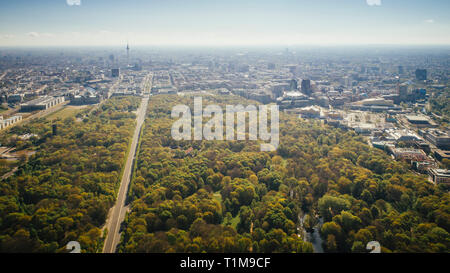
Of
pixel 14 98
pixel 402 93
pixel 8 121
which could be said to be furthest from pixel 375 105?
pixel 14 98

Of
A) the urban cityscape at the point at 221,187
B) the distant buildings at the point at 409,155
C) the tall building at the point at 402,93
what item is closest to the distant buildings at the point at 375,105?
the tall building at the point at 402,93

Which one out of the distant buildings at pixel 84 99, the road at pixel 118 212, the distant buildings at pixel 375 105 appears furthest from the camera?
the distant buildings at pixel 84 99

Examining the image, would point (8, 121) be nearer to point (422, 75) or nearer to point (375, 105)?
point (375, 105)

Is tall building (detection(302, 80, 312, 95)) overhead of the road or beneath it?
overhead

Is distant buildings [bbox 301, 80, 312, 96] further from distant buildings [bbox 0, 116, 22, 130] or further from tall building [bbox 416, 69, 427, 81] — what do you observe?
distant buildings [bbox 0, 116, 22, 130]

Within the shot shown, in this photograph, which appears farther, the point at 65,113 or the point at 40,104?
the point at 40,104

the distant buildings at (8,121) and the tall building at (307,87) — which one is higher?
the tall building at (307,87)

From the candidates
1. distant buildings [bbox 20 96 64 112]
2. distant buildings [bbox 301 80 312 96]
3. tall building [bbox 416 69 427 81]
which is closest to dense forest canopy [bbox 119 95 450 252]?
distant buildings [bbox 20 96 64 112]

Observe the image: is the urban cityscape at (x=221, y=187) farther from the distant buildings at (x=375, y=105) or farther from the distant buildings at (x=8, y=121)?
the distant buildings at (x=375, y=105)

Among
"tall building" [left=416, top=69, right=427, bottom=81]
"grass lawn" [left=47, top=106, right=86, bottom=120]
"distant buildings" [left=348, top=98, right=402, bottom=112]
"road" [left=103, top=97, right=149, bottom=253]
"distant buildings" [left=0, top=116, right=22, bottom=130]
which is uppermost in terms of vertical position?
"tall building" [left=416, top=69, right=427, bottom=81]
